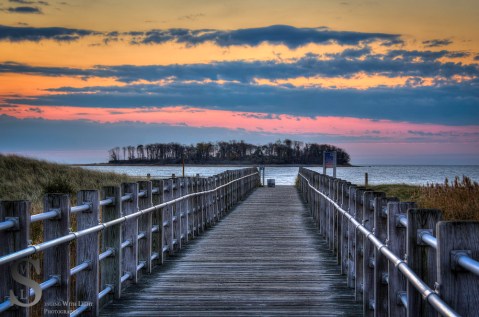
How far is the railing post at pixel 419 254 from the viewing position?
4391 millimetres

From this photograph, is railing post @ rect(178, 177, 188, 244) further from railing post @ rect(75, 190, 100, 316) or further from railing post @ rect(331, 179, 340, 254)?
railing post @ rect(75, 190, 100, 316)

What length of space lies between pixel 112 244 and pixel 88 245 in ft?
3.36

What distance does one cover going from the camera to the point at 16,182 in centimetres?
3152

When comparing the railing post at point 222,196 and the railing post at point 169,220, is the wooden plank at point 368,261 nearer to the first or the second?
the railing post at point 169,220

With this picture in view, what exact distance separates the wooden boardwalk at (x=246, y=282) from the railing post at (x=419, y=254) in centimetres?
267

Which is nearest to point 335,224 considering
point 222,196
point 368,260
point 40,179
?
point 368,260

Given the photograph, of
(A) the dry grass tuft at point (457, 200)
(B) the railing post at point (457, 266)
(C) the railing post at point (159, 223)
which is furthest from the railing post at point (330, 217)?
(B) the railing post at point (457, 266)

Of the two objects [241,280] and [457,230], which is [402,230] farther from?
[241,280]

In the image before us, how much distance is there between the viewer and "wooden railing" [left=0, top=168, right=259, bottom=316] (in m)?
4.89

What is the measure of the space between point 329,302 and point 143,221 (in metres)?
3.39

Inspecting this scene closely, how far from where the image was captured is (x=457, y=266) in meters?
3.48

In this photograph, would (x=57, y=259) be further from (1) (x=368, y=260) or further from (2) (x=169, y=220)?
(2) (x=169, y=220)

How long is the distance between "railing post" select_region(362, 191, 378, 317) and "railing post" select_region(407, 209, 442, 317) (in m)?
2.31

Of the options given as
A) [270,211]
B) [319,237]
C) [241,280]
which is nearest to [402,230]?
[241,280]
